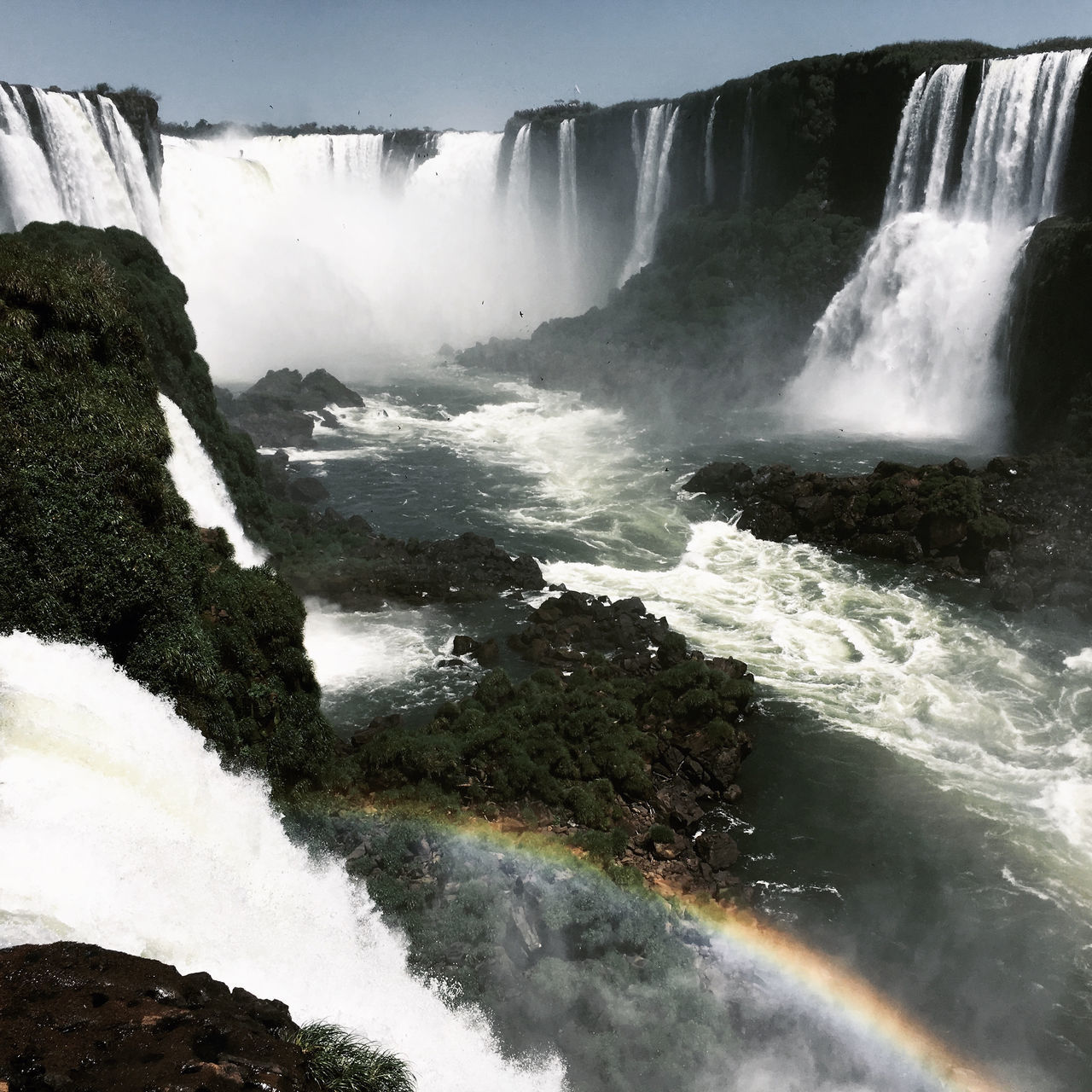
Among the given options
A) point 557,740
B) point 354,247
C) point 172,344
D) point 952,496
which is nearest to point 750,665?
point 557,740

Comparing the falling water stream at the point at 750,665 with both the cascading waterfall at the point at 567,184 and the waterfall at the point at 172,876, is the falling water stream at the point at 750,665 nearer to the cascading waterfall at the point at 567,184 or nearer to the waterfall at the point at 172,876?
the waterfall at the point at 172,876

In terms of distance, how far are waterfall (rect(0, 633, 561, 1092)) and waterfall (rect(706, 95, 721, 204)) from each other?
4991cm

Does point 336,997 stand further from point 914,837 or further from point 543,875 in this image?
point 914,837

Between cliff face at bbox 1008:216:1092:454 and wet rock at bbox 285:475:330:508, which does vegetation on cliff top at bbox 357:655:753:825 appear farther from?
cliff face at bbox 1008:216:1092:454

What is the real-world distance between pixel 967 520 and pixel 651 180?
38.1 metres

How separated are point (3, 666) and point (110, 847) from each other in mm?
2984

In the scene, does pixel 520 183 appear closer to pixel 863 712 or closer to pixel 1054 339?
pixel 1054 339

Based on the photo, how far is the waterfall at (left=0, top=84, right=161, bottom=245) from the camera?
3634 cm

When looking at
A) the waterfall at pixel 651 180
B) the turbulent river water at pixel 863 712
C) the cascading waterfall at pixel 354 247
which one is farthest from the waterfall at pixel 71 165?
the waterfall at pixel 651 180

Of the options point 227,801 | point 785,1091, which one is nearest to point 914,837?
point 785,1091

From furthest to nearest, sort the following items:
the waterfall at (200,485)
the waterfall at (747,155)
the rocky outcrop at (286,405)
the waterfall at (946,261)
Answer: the waterfall at (747,155), the rocky outcrop at (286,405), the waterfall at (946,261), the waterfall at (200,485)

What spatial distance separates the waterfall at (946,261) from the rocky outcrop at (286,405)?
75.8ft

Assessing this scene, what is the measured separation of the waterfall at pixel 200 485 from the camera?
18844 millimetres

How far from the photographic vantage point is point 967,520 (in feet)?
82.3
